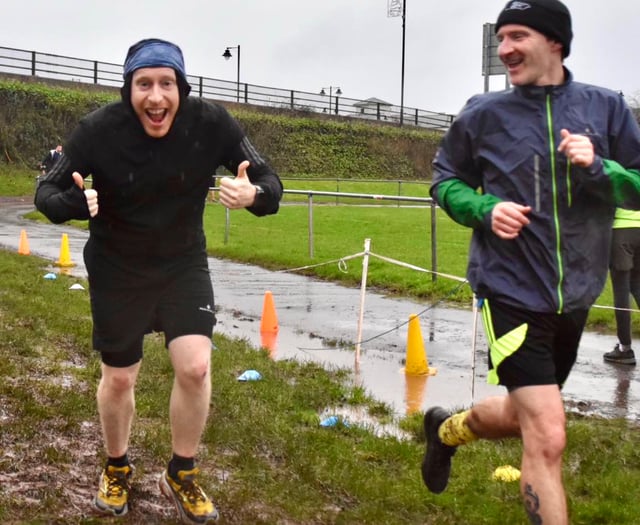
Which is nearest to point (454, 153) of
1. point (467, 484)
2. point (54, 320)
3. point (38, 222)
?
point (467, 484)

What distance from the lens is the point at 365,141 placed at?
50.9 metres

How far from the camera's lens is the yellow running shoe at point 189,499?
4.10 meters

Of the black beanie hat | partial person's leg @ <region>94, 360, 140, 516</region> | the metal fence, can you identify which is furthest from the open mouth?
the metal fence

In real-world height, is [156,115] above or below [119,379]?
above

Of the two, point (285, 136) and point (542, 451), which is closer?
point (542, 451)

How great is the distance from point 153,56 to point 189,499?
1.86 m

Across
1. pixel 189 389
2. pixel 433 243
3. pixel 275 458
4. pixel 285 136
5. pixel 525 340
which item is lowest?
pixel 275 458

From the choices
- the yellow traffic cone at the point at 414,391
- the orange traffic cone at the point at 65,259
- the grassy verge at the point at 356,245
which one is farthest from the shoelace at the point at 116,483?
the orange traffic cone at the point at 65,259

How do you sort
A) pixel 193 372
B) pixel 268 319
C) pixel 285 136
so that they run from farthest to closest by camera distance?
pixel 285 136
pixel 268 319
pixel 193 372

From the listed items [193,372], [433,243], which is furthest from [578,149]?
[433,243]

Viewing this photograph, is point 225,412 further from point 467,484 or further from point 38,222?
point 38,222

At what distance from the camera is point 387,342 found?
9.34 m

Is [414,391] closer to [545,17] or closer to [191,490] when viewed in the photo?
[191,490]

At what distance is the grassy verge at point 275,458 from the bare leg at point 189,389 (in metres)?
0.35
